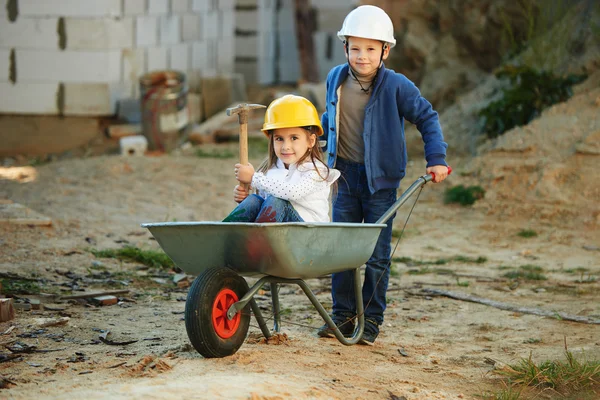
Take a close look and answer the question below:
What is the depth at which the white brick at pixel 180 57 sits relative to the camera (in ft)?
38.6

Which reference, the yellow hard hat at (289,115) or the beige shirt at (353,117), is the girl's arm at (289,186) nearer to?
the yellow hard hat at (289,115)

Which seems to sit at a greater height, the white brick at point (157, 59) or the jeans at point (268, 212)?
the white brick at point (157, 59)

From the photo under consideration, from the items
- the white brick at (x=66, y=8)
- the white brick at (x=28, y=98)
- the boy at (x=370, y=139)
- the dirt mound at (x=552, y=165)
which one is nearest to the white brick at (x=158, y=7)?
the white brick at (x=66, y=8)

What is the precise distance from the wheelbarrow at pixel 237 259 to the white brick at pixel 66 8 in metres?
7.14

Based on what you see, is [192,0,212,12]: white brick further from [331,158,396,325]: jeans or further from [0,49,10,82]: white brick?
[331,158,396,325]: jeans

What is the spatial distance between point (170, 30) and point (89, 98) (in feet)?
6.36

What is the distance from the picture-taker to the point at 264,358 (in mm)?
3535

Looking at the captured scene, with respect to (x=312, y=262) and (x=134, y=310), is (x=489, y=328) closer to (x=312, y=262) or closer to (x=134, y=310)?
(x=312, y=262)

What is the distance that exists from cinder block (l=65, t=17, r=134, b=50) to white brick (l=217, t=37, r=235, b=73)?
323 cm

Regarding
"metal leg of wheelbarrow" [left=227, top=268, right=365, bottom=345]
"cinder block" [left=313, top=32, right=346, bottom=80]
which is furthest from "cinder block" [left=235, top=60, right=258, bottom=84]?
"metal leg of wheelbarrow" [left=227, top=268, right=365, bottom=345]

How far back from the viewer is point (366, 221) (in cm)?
423

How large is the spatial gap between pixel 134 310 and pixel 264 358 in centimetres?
133

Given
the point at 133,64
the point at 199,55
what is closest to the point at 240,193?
the point at 133,64

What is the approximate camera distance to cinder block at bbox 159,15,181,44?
37.4 ft
